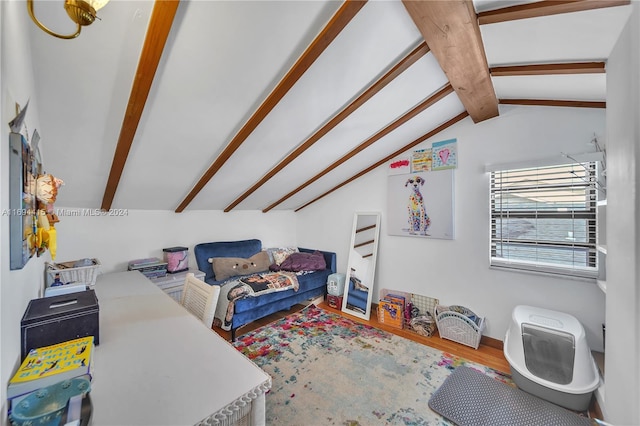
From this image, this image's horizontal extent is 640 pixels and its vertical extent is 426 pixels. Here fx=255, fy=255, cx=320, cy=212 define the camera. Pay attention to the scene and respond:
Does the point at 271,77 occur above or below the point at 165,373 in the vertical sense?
above

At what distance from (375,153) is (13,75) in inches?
116

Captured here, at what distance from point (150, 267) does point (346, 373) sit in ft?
7.82

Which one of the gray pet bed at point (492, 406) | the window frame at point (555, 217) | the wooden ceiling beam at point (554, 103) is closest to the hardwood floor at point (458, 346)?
the gray pet bed at point (492, 406)

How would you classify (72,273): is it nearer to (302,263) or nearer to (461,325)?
(302,263)

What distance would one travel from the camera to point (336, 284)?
3.74 meters

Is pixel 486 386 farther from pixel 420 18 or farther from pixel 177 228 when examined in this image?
pixel 177 228

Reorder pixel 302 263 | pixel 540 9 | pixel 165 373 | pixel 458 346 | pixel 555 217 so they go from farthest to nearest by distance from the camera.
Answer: pixel 302 263, pixel 458 346, pixel 555 217, pixel 540 9, pixel 165 373

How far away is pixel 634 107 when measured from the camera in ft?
3.83

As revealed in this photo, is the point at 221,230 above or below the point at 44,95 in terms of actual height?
below

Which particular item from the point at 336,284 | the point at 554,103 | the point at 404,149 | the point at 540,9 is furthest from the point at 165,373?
the point at 554,103

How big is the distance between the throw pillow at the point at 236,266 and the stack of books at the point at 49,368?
7.42ft

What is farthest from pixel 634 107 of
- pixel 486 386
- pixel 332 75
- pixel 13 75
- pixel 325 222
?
pixel 325 222

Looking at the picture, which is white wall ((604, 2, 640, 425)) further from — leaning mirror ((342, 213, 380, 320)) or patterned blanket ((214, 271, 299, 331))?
patterned blanket ((214, 271, 299, 331))

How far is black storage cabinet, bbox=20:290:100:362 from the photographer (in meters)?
1.01
